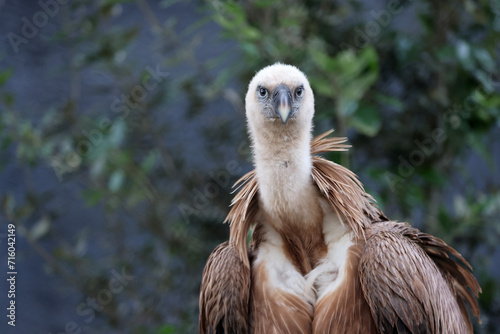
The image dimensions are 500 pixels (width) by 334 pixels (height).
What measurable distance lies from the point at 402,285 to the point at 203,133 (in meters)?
1.97

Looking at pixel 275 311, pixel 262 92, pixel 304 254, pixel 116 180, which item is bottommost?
pixel 116 180

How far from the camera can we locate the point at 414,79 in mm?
3350

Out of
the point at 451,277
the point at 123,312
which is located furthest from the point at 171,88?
the point at 451,277

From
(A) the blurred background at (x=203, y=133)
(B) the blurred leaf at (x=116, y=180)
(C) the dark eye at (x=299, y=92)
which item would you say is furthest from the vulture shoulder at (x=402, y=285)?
(B) the blurred leaf at (x=116, y=180)

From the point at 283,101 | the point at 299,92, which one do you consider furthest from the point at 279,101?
the point at 299,92

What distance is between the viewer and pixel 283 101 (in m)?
1.74

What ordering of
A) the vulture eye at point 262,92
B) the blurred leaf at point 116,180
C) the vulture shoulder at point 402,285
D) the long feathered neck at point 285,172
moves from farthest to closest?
the blurred leaf at point 116,180 → the vulture eye at point 262,92 → the long feathered neck at point 285,172 → the vulture shoulder at point 402,285

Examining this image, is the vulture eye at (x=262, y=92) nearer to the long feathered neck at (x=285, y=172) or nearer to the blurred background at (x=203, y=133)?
the long feathered neck at (x=285, y=172)

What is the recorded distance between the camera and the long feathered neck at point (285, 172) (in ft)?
5.72

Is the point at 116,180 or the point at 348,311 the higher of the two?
the point at 348,311

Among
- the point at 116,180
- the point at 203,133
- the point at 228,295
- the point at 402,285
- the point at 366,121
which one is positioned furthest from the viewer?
the point at 203,133

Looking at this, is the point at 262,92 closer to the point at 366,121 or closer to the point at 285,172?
the point at 285,172

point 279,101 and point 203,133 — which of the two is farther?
point 203,133

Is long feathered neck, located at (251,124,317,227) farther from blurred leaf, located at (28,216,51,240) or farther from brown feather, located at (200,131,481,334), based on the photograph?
blurred leaf, located at (28,216,51,240)
